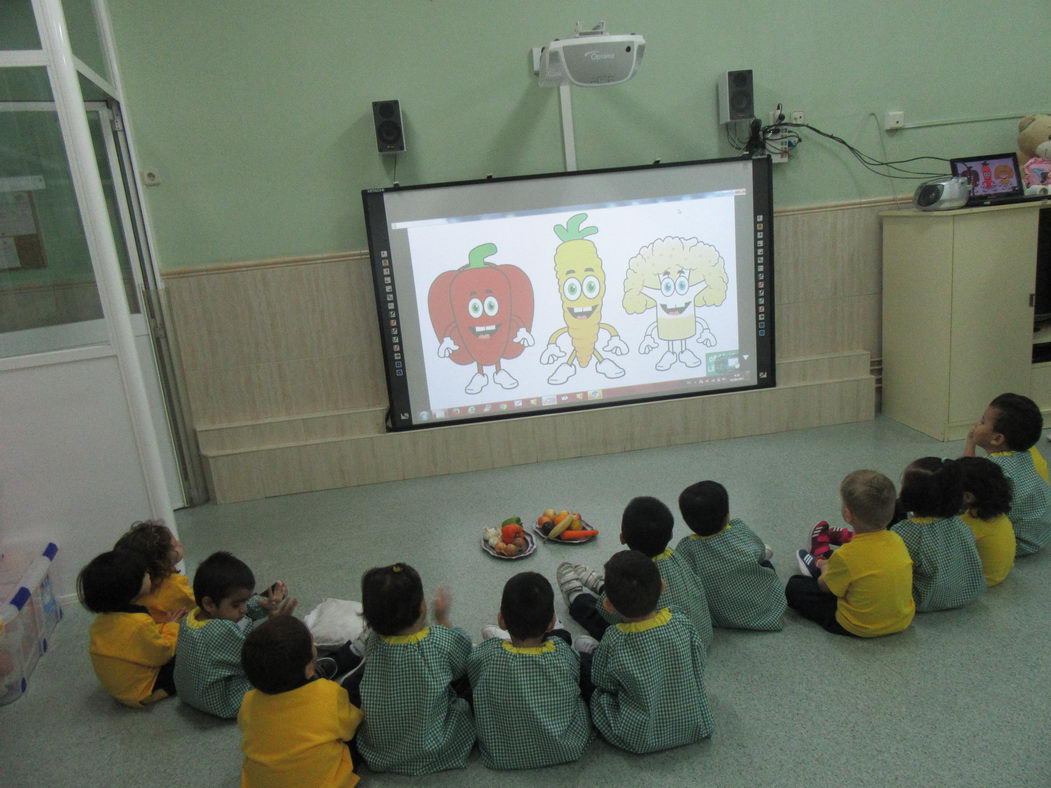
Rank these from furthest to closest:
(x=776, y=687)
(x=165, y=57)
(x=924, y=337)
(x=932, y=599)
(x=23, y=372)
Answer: (x=924, y=337) → (x=165, y=57) → (x=23, y=372) → (x=932, y=599) → (x=776, y=687)

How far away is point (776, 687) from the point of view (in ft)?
7.07

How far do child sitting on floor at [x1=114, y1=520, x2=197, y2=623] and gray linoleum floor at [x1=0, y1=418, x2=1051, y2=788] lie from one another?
296mm

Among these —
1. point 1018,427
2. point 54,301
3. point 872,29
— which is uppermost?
point 872,29

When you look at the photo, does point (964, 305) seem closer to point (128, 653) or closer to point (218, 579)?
point (218, 579)

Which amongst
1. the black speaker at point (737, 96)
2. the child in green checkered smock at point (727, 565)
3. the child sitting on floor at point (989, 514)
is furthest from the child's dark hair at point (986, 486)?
the black speaker at point (737, 96)

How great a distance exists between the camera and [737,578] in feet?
7.79

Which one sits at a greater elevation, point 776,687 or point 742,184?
point 742,184

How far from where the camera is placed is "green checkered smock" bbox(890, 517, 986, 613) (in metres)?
2.37

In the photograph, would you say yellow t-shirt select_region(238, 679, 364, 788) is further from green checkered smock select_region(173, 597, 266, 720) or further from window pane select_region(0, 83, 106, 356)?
window pane select_region(0, 83, 106, 356)

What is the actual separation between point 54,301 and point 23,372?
0.31 m

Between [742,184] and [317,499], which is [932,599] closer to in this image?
[742,184]

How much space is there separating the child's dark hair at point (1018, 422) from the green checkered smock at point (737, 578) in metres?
1.01

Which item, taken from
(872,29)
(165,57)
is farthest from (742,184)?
(165,57)

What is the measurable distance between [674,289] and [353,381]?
186 cm
